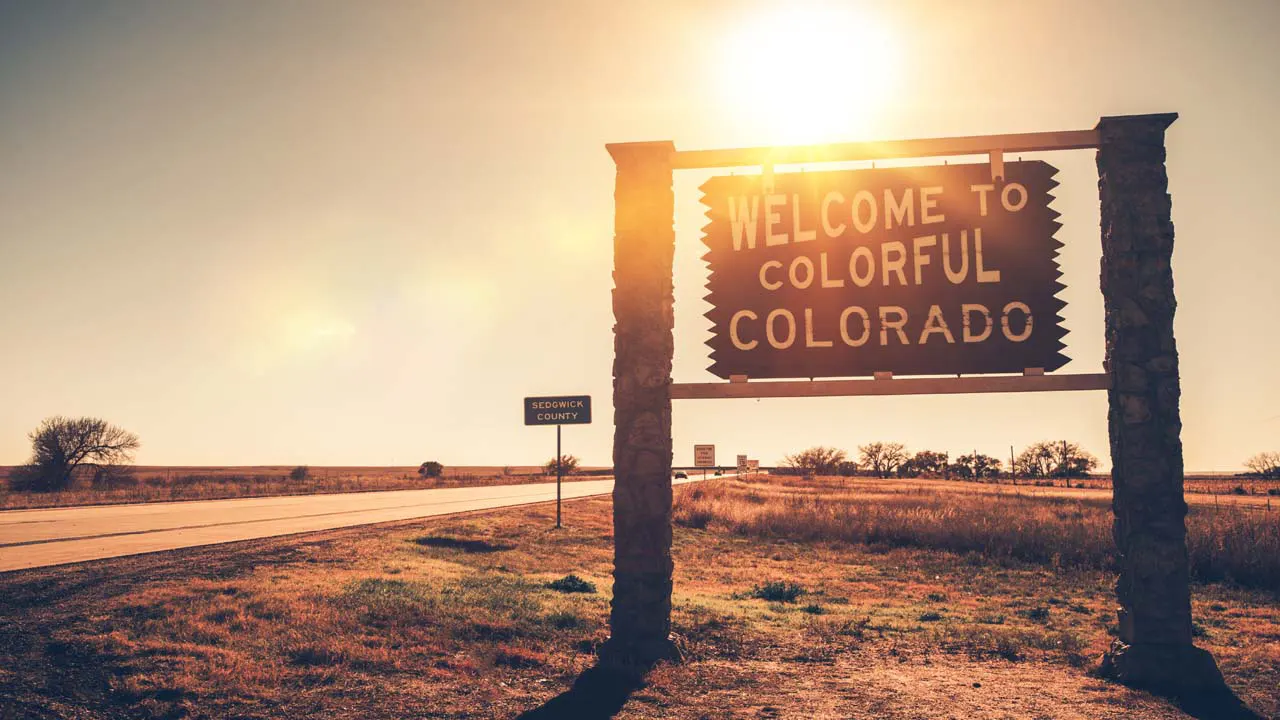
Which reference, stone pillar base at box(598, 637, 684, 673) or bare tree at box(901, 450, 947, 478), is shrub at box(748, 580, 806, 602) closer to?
stone pillar base at box(598, 637, 684, 673)

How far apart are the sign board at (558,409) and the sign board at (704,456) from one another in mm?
31108

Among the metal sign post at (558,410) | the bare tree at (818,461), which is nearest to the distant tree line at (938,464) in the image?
the bare tree at (818,461)

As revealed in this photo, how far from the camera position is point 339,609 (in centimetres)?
957

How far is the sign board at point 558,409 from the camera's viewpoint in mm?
22656

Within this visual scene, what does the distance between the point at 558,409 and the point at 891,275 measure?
1490 cm

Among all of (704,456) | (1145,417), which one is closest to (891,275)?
(1145,417)

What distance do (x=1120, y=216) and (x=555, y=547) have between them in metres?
15.0

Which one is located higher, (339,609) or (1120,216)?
(1120,216)

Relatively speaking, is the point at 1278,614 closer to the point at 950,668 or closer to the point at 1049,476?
the point at 950,668

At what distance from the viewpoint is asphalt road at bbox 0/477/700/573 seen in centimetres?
1355

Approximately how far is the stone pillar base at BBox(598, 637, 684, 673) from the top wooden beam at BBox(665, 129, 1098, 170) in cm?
558

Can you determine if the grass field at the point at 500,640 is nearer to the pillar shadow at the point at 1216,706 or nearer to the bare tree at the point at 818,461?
the pillar shadow at the point at 1216,706

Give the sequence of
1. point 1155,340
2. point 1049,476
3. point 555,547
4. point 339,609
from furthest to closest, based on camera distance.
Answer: point 1049,476, point 555,547, point 339,609, point 1155,340

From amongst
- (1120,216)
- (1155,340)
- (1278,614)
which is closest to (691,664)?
(1155,340)
